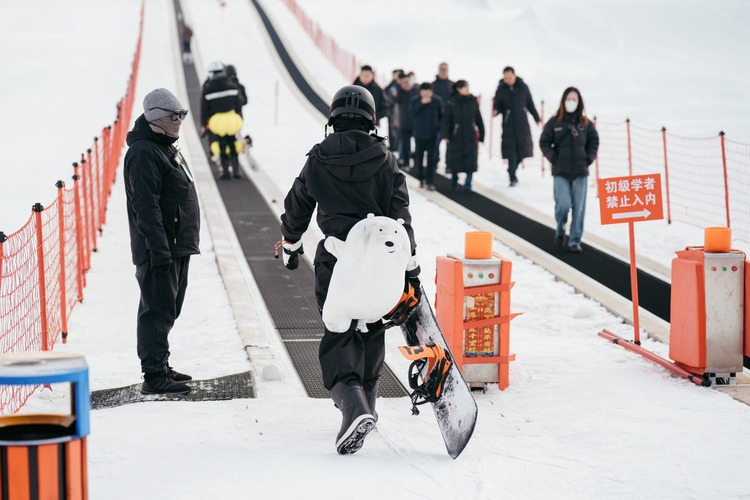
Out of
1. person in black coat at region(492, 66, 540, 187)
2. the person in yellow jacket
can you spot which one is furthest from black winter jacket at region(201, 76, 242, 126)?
person in black coat at region(492, 66, 540, 187)

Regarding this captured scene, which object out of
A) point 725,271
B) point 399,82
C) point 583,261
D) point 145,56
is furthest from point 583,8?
point 725,271

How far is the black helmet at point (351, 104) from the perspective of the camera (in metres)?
5.70

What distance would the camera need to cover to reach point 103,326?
9156 millimetres

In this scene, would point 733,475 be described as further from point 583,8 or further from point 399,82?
point 583,8

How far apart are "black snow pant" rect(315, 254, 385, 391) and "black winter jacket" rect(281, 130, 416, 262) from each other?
14 centimetres

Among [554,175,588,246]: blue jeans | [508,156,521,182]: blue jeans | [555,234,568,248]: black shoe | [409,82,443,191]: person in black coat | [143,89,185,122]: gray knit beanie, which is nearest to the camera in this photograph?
[143,89,185,122]: gray knit beanie

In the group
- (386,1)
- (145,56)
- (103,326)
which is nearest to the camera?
(103,326)

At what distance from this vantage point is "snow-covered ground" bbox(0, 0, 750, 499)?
508cm

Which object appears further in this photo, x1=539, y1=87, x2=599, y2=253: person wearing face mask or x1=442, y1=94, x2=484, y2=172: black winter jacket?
x1=442, y1=94, x2=484, y2=172: black winter jacket

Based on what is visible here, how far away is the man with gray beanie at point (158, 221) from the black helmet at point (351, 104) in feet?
4.61

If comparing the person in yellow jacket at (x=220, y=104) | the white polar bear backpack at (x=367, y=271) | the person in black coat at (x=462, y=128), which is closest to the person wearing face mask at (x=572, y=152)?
the person in black coat at (x=462, y=128)

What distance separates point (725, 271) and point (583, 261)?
4.71m

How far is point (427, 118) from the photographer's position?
1633 cm

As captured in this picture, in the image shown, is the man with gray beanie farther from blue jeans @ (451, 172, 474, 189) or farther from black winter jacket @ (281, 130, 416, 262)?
blue jeans @ (451, 172, 474, 189)
